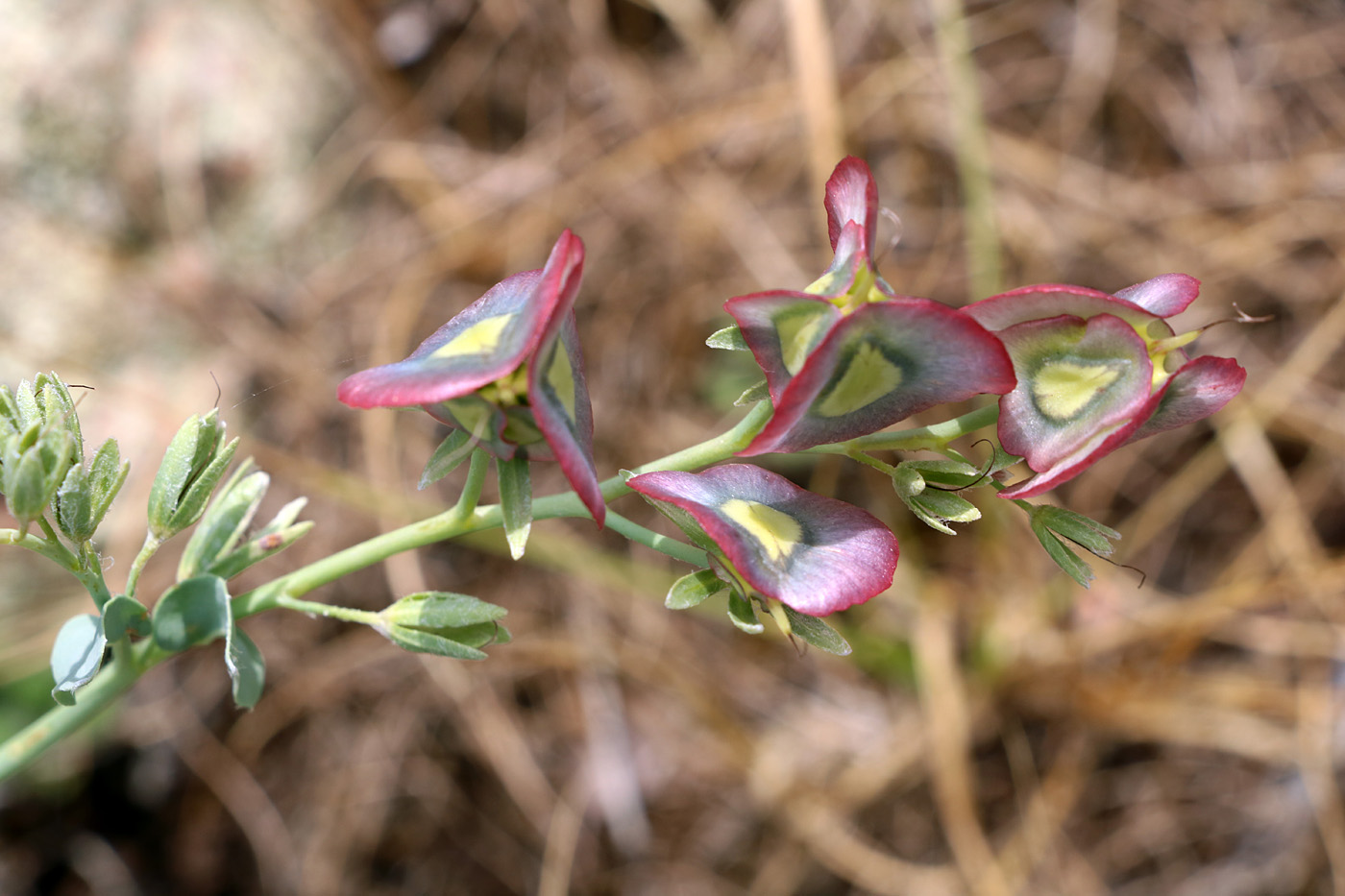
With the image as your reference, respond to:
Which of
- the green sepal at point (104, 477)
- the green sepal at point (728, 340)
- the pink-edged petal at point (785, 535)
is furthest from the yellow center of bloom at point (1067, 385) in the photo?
the green sepal at point (104, 477)

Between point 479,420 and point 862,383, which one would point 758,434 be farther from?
point 479,420

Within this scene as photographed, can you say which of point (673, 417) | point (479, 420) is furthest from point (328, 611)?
point (673, 417)

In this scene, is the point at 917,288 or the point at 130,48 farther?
the point at 917,288

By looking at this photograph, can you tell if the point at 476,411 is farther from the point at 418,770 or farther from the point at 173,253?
the point at 173,253

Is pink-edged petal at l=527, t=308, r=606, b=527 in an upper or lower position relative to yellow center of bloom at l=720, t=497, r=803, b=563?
upper

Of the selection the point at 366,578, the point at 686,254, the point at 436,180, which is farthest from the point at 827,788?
the point at 436,180

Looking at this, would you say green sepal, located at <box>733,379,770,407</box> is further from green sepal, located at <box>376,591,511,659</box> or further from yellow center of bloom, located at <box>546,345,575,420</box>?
green sepal, located at <box>376,591,511,659</box>

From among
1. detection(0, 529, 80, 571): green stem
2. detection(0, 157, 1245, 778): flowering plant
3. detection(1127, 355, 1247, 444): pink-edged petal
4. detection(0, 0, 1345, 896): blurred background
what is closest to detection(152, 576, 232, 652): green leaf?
detection(0, 157, 1245, 778): flowering plant
